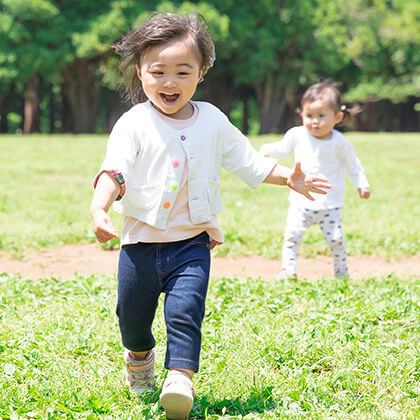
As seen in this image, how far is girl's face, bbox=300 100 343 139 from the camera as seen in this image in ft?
17.5

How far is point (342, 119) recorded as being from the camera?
5.55 m

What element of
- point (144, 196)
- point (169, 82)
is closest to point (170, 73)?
point (169, 82)

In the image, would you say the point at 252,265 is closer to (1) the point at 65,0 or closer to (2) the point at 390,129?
(1) the point at 65,0

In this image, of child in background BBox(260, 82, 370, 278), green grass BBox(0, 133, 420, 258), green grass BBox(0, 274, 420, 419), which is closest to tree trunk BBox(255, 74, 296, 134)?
green grass BBox(0, 133, 420, 258)

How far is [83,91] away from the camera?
30781mm

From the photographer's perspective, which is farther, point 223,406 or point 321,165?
point 321,165

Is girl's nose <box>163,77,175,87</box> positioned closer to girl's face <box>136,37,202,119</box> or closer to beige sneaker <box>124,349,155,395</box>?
girl's face <box>136,37,202,119</box>

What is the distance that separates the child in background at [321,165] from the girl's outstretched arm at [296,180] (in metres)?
2.18

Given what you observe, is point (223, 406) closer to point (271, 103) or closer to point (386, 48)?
point (271, 103)

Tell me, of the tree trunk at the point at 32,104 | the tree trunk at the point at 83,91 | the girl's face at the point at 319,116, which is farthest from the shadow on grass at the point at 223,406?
the tree trunk at the point at 32,104

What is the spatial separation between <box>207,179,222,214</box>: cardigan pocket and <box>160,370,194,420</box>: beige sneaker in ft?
2.51

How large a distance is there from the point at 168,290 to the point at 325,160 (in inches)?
113

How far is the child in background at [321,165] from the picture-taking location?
17.5 ft

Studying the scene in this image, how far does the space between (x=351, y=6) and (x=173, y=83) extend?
3355 centimetres
